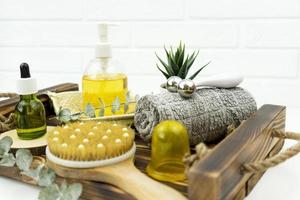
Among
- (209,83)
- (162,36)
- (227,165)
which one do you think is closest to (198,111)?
(209,83)

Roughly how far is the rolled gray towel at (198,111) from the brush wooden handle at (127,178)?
86mm

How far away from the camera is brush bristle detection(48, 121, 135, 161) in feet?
1.31

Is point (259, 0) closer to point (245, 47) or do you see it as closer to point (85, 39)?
point (245, 47)

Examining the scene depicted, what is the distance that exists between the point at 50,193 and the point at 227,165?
16 centimetres

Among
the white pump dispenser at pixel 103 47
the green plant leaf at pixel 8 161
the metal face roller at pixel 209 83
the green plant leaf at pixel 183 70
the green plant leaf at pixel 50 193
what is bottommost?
the green plant leaf at pixel 50 193

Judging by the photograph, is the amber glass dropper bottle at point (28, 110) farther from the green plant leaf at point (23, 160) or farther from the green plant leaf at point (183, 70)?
the green plant leaf at point (183, 70)

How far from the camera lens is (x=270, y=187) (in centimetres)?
44

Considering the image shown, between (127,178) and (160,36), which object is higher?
(160,36)

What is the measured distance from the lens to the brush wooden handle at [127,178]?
1.15ft

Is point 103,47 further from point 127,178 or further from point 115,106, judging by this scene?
point 127,178

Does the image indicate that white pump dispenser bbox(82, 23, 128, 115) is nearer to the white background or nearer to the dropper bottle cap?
the dropper bottle cap

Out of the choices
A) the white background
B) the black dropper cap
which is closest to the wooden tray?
the black dropper cap

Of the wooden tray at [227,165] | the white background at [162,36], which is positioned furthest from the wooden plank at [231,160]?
the white background at [162,36]

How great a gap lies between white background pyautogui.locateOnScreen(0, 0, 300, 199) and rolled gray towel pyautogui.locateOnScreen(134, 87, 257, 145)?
30 cm
